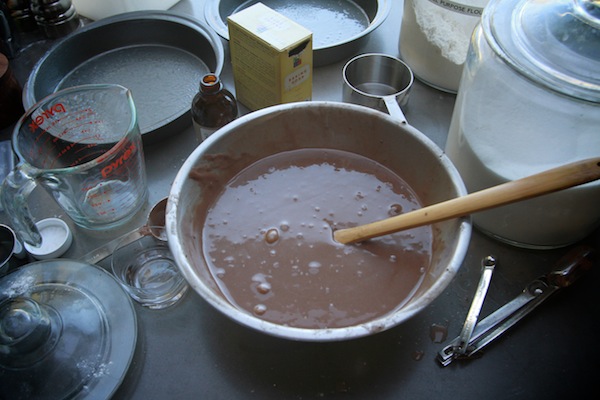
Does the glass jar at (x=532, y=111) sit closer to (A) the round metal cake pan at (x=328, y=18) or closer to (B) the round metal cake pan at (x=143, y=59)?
(A) the round metal cake pan at (x=328, y=18)

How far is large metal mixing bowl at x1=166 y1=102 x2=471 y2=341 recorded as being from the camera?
2.21 ft

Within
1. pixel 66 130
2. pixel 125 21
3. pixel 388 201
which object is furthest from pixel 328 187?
pixel 125 21

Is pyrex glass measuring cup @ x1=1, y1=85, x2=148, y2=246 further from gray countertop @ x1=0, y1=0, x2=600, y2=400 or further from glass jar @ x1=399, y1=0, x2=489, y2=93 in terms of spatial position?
glass jar @ x1=399, y1=0, x2=489, y2=93

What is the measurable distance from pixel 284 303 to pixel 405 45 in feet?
2.37

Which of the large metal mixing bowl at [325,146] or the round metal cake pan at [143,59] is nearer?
the large metal mixing bowl at [325,146]

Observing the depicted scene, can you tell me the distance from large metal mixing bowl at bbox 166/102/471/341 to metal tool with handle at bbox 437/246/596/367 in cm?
12

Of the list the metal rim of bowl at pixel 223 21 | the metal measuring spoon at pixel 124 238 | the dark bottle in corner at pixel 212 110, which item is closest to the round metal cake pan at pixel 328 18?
the metal rim of bowl at pixel 223 21

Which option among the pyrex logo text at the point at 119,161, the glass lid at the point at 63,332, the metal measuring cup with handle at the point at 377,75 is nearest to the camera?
the glass lid at the point at 63,332

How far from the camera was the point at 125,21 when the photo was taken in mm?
1215

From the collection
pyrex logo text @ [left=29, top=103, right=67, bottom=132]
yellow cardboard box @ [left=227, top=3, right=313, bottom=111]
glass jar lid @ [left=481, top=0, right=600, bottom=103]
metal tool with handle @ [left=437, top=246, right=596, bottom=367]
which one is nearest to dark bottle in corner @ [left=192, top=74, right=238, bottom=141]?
yellow cardboard box @ [left=227, top=3, right=313, bottom=111]

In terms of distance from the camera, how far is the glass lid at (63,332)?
70 centimetres

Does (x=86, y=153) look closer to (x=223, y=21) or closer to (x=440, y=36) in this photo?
(x=223, y=21)

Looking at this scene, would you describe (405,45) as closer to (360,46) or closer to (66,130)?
(360,46)

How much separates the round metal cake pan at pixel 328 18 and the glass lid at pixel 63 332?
0.68 m
